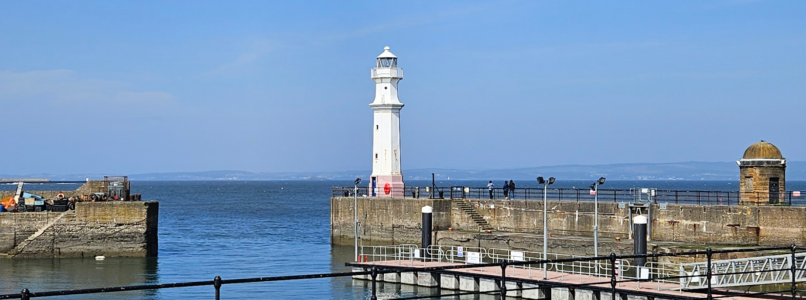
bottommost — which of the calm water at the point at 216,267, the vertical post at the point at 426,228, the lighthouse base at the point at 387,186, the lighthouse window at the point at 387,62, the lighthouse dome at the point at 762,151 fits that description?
the calm water at the point at 216,267

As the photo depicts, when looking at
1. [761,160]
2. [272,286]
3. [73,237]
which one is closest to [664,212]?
[761,160]

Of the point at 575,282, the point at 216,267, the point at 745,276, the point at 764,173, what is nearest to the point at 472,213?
the point at 216,267

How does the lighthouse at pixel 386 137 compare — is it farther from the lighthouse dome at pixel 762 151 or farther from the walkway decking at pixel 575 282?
the lighthouse dome at pixel 762 151

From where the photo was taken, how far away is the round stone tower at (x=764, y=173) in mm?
34219

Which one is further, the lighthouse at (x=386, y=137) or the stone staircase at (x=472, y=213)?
the lighthouse at (x=386, y=137)

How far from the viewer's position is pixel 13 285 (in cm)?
3212

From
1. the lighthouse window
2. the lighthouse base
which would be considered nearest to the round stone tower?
the lighthouse base

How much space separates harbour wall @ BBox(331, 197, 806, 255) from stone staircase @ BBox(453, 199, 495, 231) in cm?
13

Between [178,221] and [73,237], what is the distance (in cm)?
3785

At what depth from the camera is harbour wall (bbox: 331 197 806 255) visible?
32.9 meters

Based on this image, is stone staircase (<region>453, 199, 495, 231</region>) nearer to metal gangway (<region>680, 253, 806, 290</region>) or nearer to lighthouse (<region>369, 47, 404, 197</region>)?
lighthouse (<region>369, 47, 404, 197</region>)

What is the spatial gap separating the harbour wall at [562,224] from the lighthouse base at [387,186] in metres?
1.61

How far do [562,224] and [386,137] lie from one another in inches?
440

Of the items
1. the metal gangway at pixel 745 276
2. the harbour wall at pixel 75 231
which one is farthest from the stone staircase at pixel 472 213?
the metal gangway at pixel 745 276
